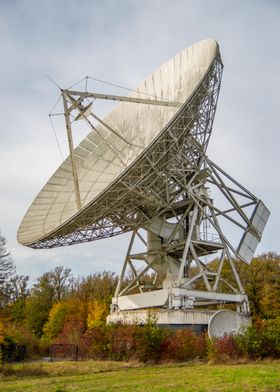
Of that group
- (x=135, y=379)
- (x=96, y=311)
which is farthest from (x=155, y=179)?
(x=96, y=311)

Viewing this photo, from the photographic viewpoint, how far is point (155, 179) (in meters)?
22.1

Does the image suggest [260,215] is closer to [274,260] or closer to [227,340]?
[227,340]

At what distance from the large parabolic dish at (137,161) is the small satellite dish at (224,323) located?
6359mm

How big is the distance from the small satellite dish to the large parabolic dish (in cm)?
636

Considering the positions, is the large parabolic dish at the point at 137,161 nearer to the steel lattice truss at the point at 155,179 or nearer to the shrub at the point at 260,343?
the steel lattice truss at the point at 155,179

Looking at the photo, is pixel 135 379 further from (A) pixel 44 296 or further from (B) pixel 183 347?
(A) pixel 44 296

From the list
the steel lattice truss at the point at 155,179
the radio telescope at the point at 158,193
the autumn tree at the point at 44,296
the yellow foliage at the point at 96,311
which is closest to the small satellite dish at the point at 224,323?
the radio telescope at the point at 158,193

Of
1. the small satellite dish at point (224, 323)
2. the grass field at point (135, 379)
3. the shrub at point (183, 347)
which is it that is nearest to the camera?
the grass field at point (135, 379)

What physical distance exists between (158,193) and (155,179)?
7.00 ft

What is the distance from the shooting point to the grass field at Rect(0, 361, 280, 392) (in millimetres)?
11078

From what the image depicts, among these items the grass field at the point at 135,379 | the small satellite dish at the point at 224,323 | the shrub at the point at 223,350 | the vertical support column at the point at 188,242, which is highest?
the vertical support column at the point at 188,242

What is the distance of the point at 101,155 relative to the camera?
26.8m

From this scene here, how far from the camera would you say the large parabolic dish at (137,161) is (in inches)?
813

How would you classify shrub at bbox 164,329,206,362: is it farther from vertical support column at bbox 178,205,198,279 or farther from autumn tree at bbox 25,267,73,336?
autumn tree at bbox 25,267,73,336
